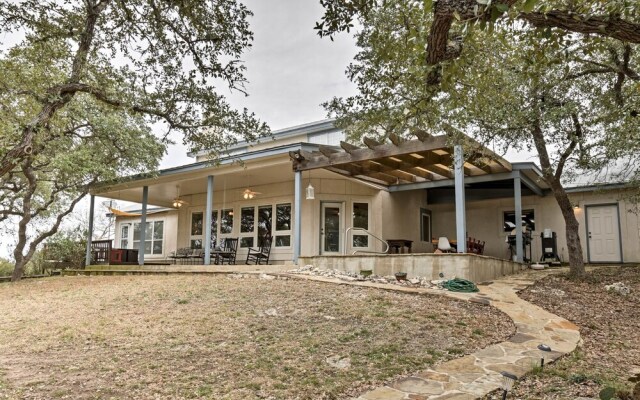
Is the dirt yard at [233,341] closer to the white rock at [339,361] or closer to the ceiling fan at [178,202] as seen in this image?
the white rock at [339,361]

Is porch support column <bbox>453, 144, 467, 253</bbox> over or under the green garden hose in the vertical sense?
over

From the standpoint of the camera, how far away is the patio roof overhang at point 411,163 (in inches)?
348

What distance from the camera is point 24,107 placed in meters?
8.01

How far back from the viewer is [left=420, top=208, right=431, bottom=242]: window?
47.3ft

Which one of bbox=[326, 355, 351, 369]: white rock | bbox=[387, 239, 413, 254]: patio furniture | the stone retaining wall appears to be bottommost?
bbox=[326, 355, 351, 369]: white rock

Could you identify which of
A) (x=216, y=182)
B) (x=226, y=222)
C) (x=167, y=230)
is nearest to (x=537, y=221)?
(x=226, y=222)

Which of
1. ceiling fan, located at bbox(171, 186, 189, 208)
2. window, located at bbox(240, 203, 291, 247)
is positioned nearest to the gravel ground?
window, located at bbox(240, 203, 291, 247)

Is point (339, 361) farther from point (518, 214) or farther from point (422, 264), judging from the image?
point (518, 214)

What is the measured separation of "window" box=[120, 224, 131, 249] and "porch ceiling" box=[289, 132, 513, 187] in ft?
38.1

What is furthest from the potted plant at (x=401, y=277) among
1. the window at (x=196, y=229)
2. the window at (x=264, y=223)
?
the window at (x=196, y=229)

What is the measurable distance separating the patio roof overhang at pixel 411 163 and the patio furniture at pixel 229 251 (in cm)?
394

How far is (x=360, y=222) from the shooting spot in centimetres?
1286

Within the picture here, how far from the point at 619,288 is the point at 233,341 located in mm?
7056

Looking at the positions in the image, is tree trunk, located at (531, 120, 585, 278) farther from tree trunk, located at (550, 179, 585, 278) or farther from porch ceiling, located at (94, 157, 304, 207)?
porch ceiling, located at (94, 157, 304, 207)
